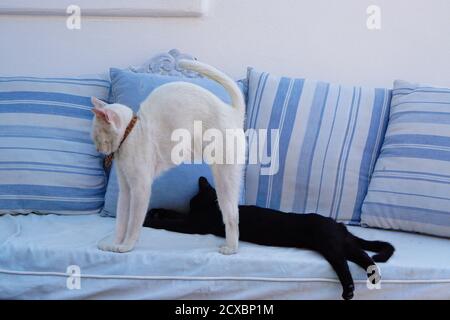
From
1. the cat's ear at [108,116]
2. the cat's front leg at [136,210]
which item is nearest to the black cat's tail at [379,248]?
the cat's front leg at [136,210]

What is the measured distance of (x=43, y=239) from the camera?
3.59 ft

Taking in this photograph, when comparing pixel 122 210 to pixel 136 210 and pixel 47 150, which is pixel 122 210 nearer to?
pixel 136 210

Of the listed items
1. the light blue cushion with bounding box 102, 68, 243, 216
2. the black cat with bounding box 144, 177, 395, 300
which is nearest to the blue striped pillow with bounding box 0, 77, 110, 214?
the light blue cushion with bounding box 102, 68, 243, 216

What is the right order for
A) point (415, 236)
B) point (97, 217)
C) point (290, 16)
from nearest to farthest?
point (415, 236) < point (97, 217) < point (290, 16)

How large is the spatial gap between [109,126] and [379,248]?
61 cm

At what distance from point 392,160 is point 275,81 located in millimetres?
398

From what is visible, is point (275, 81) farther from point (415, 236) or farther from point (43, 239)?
point (43, 239)

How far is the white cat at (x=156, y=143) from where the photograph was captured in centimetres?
101

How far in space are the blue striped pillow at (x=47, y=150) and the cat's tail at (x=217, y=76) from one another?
501mm

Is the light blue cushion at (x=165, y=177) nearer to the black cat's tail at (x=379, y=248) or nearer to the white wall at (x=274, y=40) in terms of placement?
the white wall at (x=274, y=40)

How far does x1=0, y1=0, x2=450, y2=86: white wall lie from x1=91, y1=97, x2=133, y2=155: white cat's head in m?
0.71

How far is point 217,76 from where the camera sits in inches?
40.9
